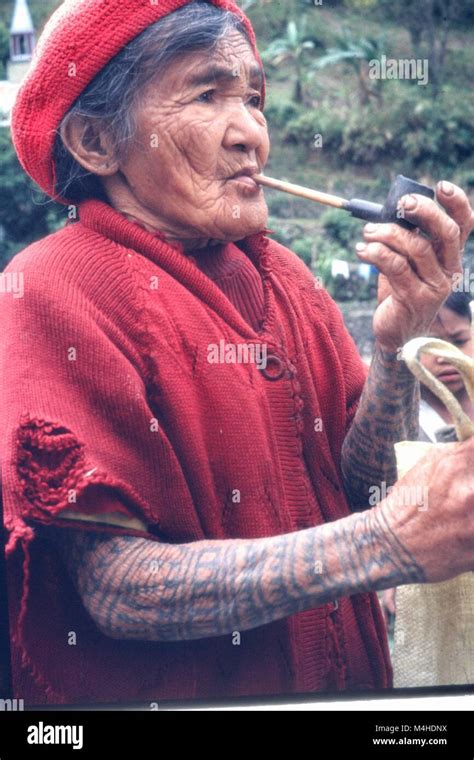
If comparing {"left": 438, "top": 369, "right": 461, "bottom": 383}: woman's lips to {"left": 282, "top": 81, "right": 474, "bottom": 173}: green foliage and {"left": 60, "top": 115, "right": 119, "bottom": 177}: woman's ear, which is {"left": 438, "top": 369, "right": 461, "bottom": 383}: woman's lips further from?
{"left": 282, "top": 81, "right": 474, "bottom": 173}: green foliage

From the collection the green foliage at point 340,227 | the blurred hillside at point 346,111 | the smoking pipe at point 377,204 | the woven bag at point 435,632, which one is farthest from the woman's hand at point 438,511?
the green foliage at point 340,227

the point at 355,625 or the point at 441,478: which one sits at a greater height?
the point at 441,478

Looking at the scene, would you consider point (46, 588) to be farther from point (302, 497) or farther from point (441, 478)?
point (441, 478)

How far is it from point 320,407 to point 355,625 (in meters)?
0.43

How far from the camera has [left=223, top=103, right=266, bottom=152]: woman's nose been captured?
1979 millimetres

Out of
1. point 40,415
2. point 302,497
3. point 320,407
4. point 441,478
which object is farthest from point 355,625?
point 40,415

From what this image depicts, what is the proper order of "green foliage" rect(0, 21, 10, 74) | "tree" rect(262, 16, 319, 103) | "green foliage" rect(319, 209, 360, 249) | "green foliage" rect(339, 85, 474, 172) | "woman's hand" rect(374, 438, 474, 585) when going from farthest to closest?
"green foliage" rect(339, 85, 474, 172)
"green foliage" rect(319, 209, 360, 249)
"tree" rect(262, 16, 319, 103)
"green foliage" rect(0, 21, 10, 74)
"woman's hand" rect(374, 438, 474, 585)

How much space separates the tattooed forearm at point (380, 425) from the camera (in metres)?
2.05

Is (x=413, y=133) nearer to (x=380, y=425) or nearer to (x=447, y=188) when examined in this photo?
(x=380, y=425)

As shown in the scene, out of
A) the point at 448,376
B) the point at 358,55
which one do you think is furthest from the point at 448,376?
the point at 358,55

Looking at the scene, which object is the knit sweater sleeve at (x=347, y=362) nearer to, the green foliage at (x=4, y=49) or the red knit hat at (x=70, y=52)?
the red knit hat at (x=70, y=52)

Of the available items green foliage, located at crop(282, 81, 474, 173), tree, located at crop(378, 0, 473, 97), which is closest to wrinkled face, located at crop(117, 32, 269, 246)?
tree, located at crop(378, 0, 473, 97)

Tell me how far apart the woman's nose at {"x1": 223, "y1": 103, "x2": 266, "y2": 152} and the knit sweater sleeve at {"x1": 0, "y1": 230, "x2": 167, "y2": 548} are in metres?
0.31

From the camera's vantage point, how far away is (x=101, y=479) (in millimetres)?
1766
